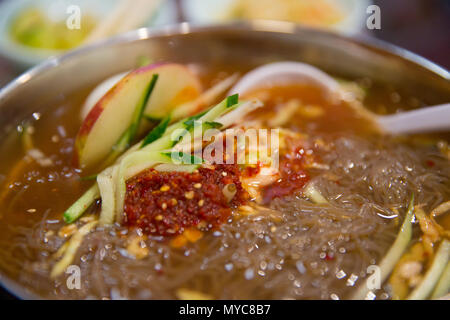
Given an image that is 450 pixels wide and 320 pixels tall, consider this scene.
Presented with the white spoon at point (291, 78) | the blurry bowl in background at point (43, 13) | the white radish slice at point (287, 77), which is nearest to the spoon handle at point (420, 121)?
the white spoon at point (291, 78)

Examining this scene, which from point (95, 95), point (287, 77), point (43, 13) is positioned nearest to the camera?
point (95, 95)

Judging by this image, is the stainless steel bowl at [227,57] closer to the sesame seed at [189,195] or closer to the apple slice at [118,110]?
the apple slice at [118,110]

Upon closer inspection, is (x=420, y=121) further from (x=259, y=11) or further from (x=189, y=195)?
(x=259, y=11)

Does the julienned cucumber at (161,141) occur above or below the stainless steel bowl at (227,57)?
below

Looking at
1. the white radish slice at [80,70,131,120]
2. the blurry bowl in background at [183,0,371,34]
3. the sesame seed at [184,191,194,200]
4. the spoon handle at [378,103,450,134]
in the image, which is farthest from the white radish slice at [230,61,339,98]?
the blurry bowl in background at [183,0,371,34]

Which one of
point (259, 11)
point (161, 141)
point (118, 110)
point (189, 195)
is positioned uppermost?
point (259, 11)

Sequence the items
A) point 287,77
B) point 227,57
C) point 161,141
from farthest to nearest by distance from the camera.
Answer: point 227,57
point 287,77
point 161,141

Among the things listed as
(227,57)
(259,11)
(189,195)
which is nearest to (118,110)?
(189,195)
